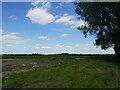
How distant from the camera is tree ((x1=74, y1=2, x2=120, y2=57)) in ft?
96.4

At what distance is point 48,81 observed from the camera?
1458 centimetres

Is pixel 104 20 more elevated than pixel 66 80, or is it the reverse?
pixel 104 20

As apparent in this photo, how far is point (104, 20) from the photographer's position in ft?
102

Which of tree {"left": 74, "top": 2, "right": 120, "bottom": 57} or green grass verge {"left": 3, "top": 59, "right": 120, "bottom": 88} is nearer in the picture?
green grass verge {"left": 3, "top": 59, "right": 120, "bottom": 88}

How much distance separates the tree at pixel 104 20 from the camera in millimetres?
29391

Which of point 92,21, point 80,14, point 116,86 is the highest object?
point 80,14

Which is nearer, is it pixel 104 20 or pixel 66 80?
pixel 66 80

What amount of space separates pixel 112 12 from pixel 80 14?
7.55 m

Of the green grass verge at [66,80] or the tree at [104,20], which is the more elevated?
the tree at [104,20]

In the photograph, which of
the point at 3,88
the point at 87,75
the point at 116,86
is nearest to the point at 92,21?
the point at 87,75

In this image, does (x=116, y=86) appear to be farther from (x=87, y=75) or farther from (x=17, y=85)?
(x=17, y=85)

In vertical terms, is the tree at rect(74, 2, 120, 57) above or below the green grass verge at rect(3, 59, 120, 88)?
above

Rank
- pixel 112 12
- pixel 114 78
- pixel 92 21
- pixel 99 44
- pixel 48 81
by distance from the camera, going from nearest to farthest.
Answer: pixel 48 81 → pixel 114 78 → pixel 112 12 → pixel 92 21 → pixel 99 44

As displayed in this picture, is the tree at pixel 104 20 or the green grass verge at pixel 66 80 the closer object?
the green grass verge at pixel 66 80
